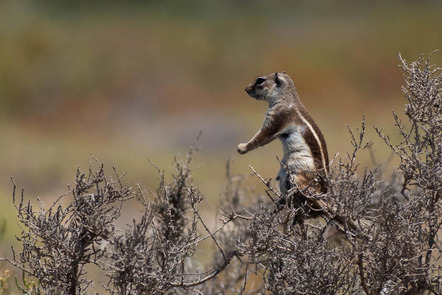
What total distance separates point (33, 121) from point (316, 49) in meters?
10.5

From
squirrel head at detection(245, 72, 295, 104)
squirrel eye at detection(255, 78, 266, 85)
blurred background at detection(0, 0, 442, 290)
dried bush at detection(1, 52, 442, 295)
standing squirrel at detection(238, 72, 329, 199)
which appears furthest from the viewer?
blurred background at detection(0, 0, 442, 290)

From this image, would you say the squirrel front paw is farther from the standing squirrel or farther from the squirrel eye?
the squirrel eye

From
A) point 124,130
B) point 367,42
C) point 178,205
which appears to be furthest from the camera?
point 367,42

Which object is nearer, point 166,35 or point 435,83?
point 435,83

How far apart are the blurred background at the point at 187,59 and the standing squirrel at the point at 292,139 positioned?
1796cm

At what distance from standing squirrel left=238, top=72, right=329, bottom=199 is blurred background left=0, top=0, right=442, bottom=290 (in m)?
18.0

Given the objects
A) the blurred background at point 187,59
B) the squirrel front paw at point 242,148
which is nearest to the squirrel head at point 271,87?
the squirrel front paw at point 242,148

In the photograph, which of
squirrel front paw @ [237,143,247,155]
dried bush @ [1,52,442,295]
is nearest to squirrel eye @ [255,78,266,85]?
squirrel front paw @ [237,143,247,155]

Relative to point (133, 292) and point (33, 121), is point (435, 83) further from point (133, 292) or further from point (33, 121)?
point (33, 121)

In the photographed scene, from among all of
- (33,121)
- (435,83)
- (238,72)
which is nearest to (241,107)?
(238,72)

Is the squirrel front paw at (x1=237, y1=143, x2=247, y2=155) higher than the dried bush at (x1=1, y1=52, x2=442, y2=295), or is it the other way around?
the squirrel front paw at (x1=237, y1=143, x2=247, y2=155)

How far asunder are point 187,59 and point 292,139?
21604 millimetres

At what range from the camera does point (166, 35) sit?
1045 inches

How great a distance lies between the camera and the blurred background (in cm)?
2467
